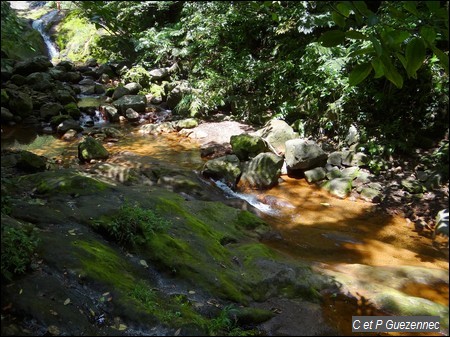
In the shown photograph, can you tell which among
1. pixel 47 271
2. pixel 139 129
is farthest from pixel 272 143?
pixel 47 271

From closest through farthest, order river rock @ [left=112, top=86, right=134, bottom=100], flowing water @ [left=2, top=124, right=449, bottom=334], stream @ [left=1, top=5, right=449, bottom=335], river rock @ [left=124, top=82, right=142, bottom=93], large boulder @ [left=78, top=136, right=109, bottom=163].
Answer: stream @ [left=1, top=5, right=449, bottom=335], flowing water @ [left=2, top=124, right=449, bottom=334], large boulder @ [left=78, top=136, right=109, bottom=163], river rock @ [left=112, top=86, right=134, bottom=100], river rock @ [left=124, top=82, right=142, bottom=93]

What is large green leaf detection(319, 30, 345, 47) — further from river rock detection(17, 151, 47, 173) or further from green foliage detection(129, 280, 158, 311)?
river rock detection(17, 151, 47, 173)

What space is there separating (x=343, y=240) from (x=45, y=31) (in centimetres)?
2363

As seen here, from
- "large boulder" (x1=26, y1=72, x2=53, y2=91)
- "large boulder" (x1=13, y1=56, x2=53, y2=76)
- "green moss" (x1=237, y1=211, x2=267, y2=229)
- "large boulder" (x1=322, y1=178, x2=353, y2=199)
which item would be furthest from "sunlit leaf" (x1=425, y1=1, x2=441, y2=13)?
"large boulder" (x1=13, y1=56, x2=53, y2=76)

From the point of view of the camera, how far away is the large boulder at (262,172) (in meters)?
8.12

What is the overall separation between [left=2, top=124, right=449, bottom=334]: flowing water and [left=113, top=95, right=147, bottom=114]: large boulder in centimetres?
403

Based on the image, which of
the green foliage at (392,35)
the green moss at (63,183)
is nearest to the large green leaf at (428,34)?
the green foliage at (392,35)

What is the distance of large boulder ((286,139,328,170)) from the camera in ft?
27.4

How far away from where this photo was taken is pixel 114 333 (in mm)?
2537

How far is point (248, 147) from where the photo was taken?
9086mm

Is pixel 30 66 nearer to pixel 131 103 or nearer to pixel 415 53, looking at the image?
pixel 131 103

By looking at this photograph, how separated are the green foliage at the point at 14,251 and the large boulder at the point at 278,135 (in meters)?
7.35

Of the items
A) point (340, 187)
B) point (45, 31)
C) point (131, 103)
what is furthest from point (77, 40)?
point (340, 187)

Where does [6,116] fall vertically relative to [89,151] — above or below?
above
